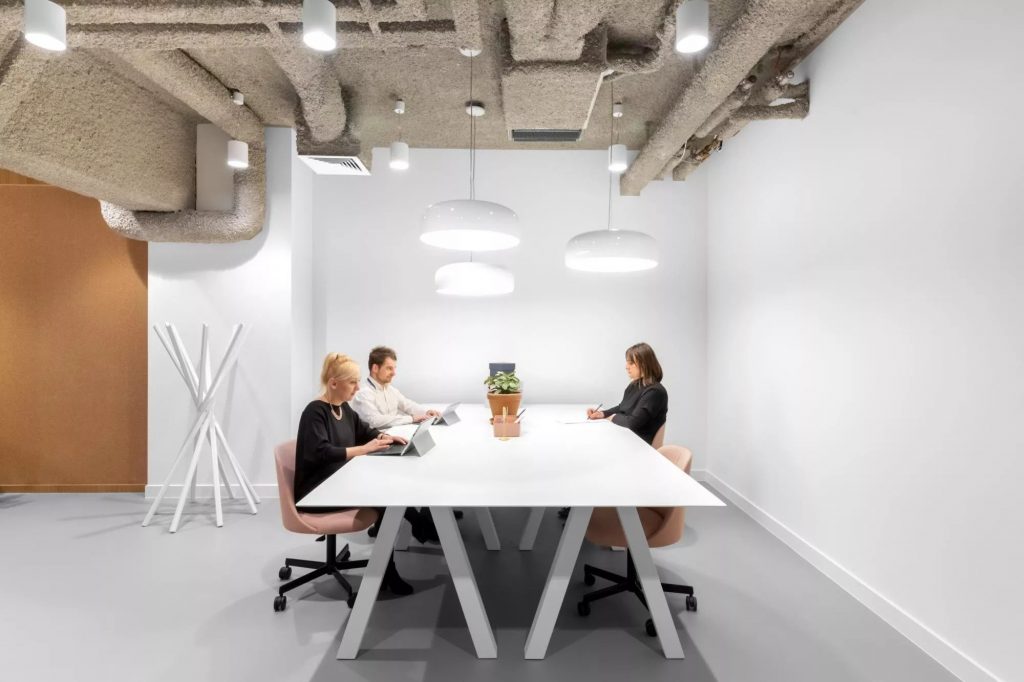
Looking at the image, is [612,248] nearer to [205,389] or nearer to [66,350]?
[205,389]

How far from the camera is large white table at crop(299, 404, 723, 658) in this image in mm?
1782

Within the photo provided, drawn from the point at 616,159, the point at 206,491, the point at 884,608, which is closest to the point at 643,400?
the point at 884,608

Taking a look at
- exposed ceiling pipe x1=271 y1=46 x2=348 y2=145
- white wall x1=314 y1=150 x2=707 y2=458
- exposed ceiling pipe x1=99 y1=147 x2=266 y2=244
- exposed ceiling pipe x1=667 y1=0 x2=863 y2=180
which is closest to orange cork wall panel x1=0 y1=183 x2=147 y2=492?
exposed ceiling pipe x1=99 y1=147 x2=266 y2=244

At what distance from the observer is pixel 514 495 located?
1.81m

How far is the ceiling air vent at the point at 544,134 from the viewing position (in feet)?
11.8

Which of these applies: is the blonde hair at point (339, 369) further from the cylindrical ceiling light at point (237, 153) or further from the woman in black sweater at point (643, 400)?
the cylindrical ceiling light at point (237, 153)

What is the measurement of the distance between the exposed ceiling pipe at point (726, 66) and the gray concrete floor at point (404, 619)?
258 cm

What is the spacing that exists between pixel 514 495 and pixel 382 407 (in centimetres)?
184

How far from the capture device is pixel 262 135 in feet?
13.5

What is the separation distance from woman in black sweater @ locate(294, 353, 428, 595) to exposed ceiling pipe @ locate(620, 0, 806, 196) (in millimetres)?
2310

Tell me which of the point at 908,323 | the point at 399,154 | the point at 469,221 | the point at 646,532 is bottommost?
the point at 646,532

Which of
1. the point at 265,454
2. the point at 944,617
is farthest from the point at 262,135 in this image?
the point at 944,617

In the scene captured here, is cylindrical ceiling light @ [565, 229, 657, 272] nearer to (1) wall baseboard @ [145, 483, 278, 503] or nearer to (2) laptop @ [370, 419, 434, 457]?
(2) laptop @ [370, 419, 434, 457]

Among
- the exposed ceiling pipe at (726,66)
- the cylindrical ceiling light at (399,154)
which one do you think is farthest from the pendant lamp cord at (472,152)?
the exposed ceiling pipe at (726,66)
